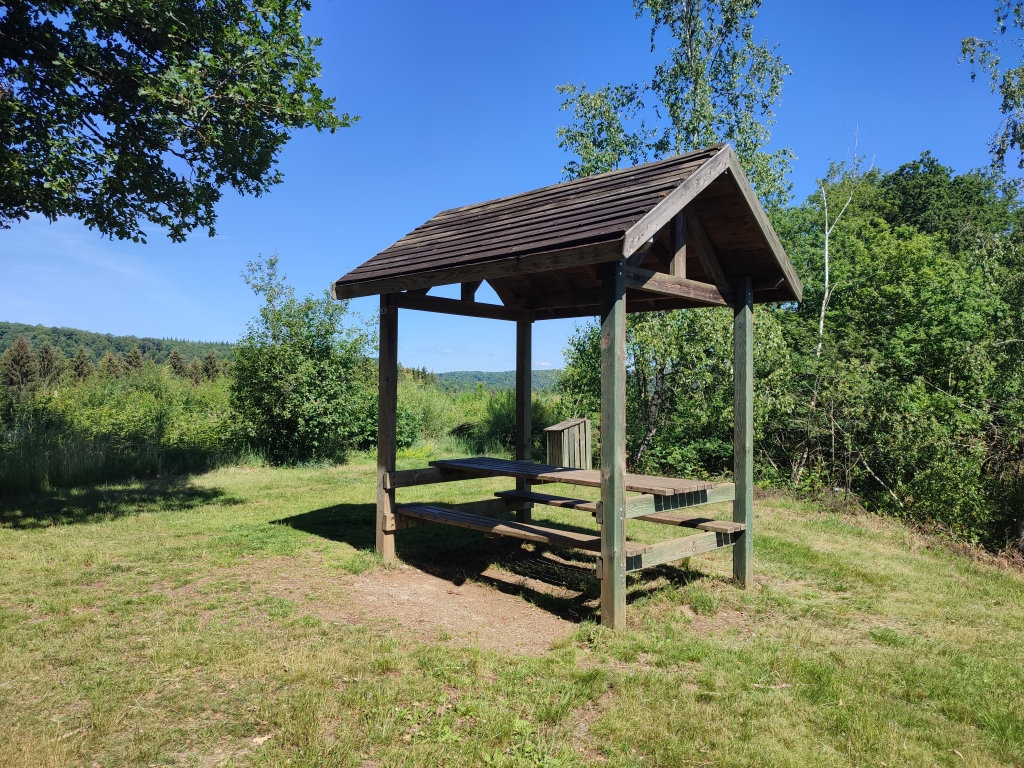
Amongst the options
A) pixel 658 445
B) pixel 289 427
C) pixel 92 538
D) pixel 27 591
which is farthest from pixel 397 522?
pixel 289 427

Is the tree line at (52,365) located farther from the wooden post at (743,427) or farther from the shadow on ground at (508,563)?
the wooden post at (743,427)

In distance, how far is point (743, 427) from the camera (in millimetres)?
5938

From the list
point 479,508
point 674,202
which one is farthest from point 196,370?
point 674,202

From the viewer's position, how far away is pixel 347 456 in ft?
51.1

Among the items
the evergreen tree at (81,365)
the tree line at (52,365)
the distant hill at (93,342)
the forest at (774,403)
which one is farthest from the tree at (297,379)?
the distant hill at (93,342)

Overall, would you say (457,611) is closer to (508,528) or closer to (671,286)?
(508,528)

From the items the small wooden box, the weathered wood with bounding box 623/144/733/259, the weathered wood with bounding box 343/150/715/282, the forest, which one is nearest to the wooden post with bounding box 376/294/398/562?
the weathered wood with bounding box 343/150/715/282

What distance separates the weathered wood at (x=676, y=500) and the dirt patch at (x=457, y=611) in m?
1.05

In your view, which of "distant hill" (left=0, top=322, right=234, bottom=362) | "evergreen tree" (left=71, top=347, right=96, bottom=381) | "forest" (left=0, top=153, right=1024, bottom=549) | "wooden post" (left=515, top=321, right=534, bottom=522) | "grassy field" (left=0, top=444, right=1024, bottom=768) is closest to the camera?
"grassy field" (left=0, top=444, right=1024, bottom=768)

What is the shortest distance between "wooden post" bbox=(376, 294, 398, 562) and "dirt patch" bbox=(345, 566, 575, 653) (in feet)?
1.60

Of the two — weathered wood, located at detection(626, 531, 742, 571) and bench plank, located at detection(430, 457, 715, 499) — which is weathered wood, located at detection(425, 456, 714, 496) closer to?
bench plank, located at detection(430, 457, 715, 499)

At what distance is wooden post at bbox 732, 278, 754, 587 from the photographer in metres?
5.88

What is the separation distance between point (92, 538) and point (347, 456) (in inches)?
321

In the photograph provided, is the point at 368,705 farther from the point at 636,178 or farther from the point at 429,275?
the point at 636,178
